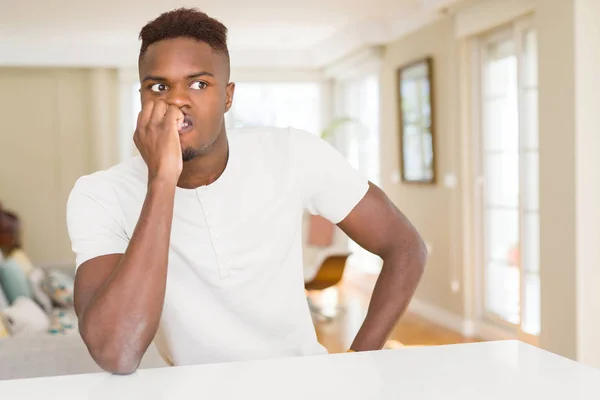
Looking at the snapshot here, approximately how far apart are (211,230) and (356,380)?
467mm

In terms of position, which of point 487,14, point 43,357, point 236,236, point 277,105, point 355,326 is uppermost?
point 487,14

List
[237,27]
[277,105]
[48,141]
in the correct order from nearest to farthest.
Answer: [237,27]
[48,141]
[277,105]

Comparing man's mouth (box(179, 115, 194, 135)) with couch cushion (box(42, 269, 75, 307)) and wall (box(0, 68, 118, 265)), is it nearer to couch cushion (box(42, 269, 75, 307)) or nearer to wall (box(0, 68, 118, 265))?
couch cushion (box(42, 269, 75, 307))

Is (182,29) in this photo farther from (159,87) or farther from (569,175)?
(569,175)

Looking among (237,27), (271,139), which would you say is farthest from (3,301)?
(237,27)

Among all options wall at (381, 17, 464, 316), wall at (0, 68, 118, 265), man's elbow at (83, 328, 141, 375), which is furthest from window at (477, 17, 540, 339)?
wall at (0, 68, 118, 265)

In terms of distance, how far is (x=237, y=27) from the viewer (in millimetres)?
7703

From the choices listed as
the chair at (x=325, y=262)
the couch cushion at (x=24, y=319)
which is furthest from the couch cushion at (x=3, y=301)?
the chair at (x=325, y=262)

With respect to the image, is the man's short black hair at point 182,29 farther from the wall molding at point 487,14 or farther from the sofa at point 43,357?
the wall molding at point 487,14

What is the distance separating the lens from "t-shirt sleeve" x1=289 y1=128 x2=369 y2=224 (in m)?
1.46

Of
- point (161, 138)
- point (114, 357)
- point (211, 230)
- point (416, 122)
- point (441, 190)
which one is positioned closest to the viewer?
point (114, 357)

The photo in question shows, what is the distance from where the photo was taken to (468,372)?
3.40ft

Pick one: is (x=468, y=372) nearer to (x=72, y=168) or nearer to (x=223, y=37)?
(x=223, y=37)

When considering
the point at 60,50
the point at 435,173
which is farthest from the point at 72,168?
the point at 435,173
